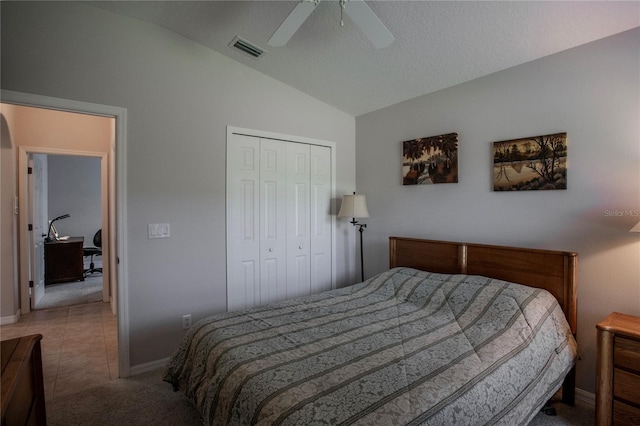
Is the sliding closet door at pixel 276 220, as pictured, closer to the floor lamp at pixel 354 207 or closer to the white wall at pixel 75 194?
the floor lamp at pixel 354 207

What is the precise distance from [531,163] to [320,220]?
6.95 feet

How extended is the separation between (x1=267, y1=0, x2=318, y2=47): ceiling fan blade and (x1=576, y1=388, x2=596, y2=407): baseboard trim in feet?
9.90

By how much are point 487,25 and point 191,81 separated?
93.5 inches

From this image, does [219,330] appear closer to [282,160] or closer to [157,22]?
[282,160]

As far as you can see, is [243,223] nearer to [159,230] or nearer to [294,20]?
[159,230]

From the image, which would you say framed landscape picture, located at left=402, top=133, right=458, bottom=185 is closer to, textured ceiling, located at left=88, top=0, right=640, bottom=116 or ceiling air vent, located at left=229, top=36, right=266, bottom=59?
textured ceiling, located at left=88, top=0, right=640, bottom=116

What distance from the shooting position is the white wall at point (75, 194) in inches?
257

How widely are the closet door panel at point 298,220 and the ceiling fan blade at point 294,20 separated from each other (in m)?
1.50

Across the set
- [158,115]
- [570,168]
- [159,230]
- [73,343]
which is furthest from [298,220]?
[73,343]

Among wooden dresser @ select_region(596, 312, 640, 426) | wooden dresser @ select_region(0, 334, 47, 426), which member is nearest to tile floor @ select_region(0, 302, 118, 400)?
wooden dresser @ select_region(0, 334, 47, 426)

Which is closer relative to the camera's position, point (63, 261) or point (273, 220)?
point (273, 220)

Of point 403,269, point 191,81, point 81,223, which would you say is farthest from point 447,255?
point 81,223

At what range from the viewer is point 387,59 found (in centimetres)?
258

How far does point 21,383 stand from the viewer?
119cm
